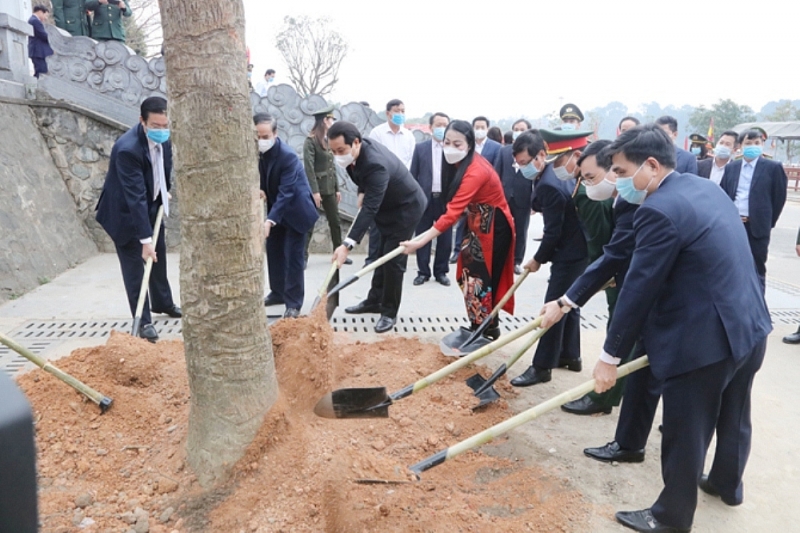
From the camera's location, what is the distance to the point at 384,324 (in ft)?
16.1

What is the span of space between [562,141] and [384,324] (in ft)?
6.89

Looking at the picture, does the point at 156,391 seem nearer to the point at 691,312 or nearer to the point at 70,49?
the point at 691,312

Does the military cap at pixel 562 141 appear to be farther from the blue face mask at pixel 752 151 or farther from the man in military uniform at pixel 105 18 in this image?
the man in military uniform at pixel 105 18

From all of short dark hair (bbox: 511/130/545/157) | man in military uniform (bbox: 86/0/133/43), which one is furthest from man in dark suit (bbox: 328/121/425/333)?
man in military uniform (bbox: 86/0/133/43)

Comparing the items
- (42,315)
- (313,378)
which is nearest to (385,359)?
(313,378)

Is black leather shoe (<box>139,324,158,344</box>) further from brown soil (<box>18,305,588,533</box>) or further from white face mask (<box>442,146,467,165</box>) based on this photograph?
white face mask (<box>442,146,467,165</box>)

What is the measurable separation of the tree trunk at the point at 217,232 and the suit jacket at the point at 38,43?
21.4 feet

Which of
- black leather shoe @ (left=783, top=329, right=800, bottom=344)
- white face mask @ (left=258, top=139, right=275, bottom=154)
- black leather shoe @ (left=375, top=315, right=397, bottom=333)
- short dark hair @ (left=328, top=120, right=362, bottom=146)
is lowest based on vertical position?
black leather shoe @ (left=783, top=329, right=800, bottom=344)

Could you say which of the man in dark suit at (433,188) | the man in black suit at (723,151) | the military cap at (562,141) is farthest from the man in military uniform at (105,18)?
the man in black suit at (723,151)

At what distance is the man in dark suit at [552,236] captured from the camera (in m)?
3.80

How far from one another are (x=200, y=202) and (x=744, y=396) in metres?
2.51

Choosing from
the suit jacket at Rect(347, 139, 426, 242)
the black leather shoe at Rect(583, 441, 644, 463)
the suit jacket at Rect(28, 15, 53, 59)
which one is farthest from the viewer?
the suit jacket at Rect(28, 15, 53, 59)

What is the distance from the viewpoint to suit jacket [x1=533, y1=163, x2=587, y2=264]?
3791mm

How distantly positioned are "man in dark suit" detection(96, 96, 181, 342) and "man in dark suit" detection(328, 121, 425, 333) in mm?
1277
